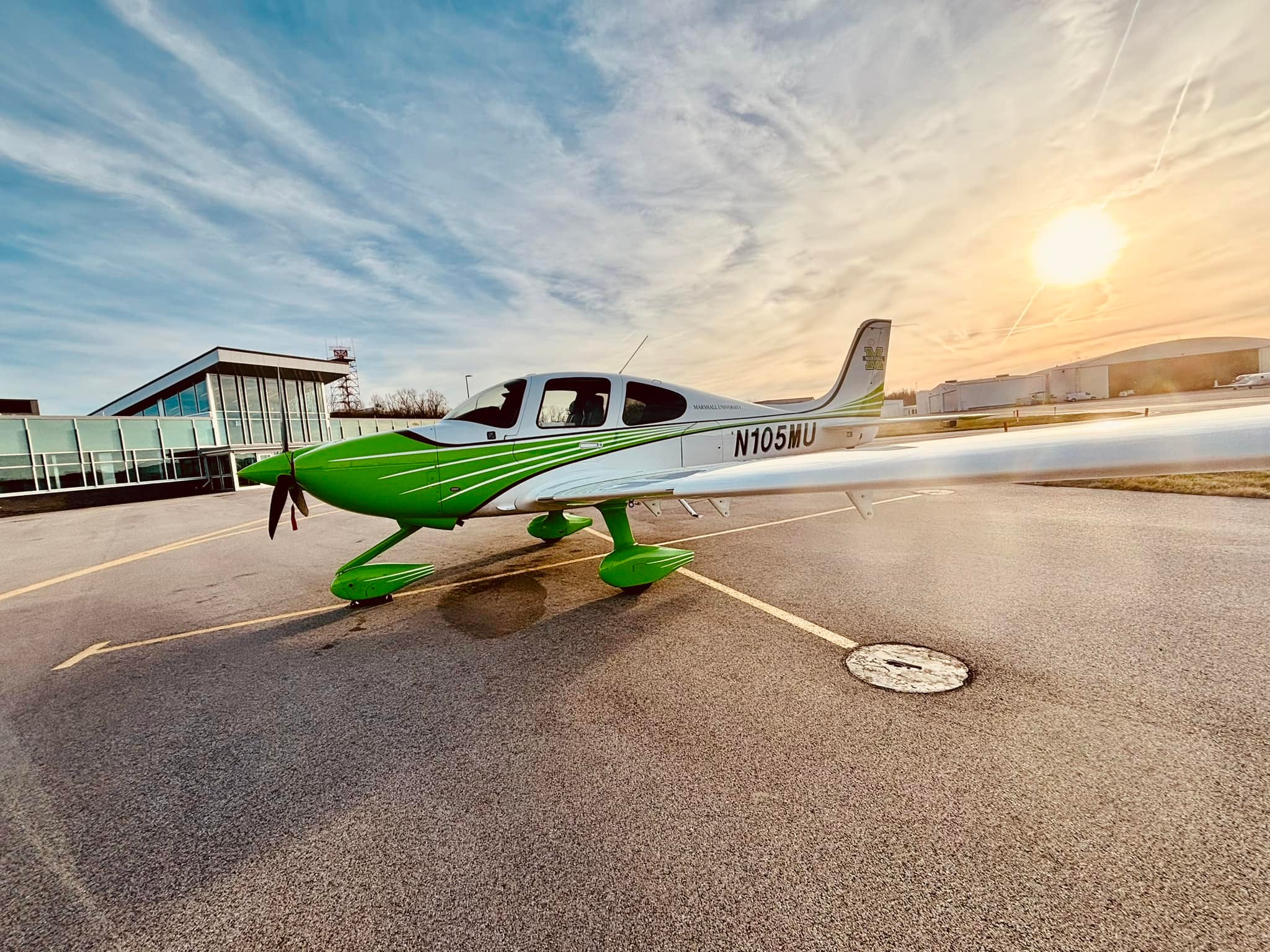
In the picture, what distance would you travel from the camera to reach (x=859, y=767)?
221 centimetres

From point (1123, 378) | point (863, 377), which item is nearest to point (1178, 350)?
point (1123, 378)

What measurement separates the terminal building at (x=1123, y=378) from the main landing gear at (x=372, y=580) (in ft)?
221

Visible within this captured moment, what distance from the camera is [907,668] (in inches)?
122

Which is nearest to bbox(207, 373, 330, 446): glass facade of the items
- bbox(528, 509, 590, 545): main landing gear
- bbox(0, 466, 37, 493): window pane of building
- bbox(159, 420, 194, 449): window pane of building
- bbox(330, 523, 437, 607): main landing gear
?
bbox(159, 420, 194, 449): window pane of building

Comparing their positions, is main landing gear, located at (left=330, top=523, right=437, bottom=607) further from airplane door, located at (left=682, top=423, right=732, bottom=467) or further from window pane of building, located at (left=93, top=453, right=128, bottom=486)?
window pane of building, located at (left=93, top=453, right=128, bottom=486)

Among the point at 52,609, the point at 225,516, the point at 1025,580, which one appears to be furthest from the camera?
the point at 225,516

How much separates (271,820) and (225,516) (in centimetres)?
1597

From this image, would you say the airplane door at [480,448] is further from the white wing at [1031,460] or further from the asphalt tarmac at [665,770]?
the white wing at [1031,460]

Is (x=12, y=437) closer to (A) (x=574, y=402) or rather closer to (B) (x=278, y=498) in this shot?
(B) (x=278, y=498)

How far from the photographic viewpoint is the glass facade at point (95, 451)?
69.5 feet

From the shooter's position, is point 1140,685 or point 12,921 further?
point 1140,685

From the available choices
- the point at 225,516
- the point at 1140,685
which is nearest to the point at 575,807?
the point at 1140,685

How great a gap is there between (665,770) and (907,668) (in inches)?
72.1

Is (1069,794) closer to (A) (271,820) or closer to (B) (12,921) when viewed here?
(A) (271,820)
